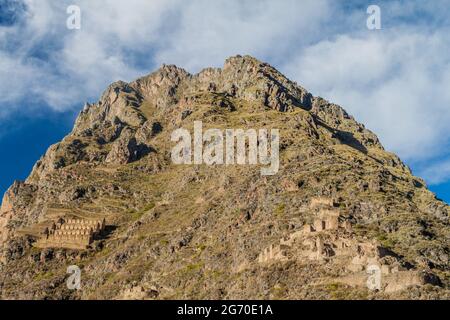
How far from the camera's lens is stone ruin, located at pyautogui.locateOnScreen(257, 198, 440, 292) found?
13638cm

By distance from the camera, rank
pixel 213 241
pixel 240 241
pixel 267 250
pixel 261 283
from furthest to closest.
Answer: pixel 213 241, pixel 240 241, pixel 267 250, pixel 261 283

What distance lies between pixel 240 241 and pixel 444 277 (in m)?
46.4

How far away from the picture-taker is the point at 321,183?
192250 mm

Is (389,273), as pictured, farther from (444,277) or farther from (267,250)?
(267,250)

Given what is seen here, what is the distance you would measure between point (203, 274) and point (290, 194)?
32897 millimetres

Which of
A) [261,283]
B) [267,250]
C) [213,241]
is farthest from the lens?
[213,241]

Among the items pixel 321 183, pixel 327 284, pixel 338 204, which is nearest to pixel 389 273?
pixel 327 284

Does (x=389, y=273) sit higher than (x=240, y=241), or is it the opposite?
(x=240, y=241)

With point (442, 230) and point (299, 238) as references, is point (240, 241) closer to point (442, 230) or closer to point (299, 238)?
point (299, 238)

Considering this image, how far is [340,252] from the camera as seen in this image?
494 ft

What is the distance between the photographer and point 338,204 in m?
182

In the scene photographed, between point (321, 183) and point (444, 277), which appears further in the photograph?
point (321, 183)

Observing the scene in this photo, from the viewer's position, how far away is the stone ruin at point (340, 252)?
136 meters

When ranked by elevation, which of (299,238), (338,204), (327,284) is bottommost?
(327,284)
